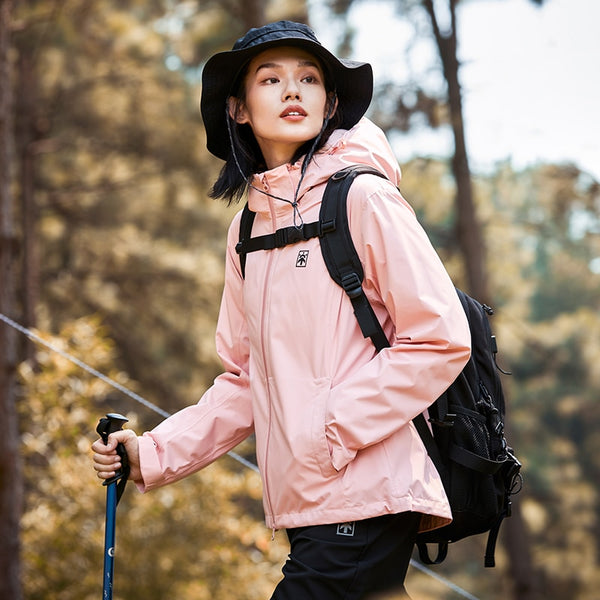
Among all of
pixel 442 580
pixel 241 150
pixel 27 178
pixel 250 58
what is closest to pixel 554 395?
pixel 27 178

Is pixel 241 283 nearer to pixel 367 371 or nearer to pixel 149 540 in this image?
pixel 367 371

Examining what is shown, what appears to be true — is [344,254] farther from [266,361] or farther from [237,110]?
[237,110]

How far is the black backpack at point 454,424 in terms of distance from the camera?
1990 mm

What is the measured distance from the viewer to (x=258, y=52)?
89.4 inches

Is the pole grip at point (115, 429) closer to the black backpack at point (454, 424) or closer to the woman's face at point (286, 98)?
the black backpack at point (454, 424)

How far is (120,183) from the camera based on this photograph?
1263cm

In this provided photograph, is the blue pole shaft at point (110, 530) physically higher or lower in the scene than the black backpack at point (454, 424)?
lower

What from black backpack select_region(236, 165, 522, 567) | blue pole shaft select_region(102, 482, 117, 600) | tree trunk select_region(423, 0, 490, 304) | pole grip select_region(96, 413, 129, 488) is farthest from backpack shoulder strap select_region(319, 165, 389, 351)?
tree trunk select_region(423, 0, 490, 304)

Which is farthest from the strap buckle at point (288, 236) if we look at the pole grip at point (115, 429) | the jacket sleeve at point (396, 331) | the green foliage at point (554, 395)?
the green foliage at point (554, 395)

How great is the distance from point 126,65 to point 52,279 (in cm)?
312

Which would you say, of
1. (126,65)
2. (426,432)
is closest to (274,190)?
(426,432)

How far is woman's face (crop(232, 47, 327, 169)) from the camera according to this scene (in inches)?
88.2

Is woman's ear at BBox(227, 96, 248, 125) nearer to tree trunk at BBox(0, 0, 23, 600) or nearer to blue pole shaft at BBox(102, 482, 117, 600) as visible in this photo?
blue pole shaft at BBox(102, 482, 117, 600)

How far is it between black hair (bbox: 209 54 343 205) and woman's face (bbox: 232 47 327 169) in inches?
1.2
